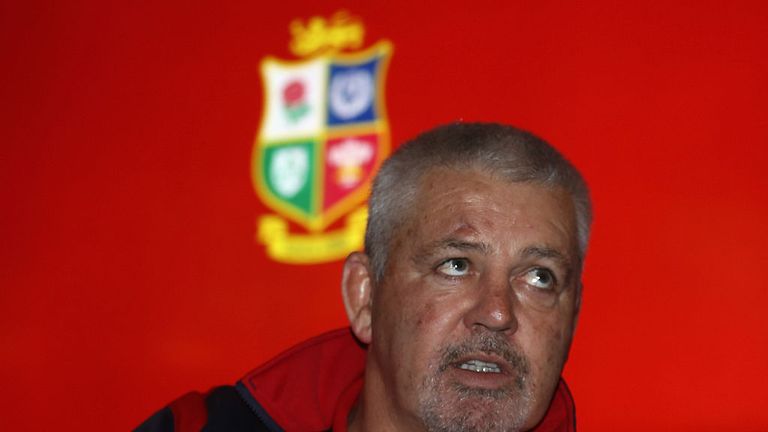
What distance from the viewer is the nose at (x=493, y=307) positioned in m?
1.39

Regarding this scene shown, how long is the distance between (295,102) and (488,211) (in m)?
1.45

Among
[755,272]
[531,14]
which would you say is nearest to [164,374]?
[531,14]

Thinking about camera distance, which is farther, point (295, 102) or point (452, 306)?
point (295, 102)

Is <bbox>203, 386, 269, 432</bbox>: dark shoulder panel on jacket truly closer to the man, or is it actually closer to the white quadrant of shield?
the man

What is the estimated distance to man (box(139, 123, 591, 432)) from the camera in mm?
1412

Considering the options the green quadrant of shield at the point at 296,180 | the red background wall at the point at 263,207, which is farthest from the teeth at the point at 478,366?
the green quadrant of shield at the point at 296,180

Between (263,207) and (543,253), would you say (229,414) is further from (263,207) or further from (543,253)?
(263,207)

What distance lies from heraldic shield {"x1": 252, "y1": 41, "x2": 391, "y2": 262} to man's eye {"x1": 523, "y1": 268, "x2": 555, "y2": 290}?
4.19 feet

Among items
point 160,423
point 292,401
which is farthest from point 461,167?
point 160,423

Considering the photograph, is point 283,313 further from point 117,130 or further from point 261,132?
point 117,130

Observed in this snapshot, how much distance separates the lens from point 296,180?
2.83m

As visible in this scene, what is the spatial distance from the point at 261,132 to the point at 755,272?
1336 mm

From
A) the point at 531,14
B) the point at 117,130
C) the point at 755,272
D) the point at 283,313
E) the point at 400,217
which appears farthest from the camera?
the point at 117,130

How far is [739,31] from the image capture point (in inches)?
89.6
